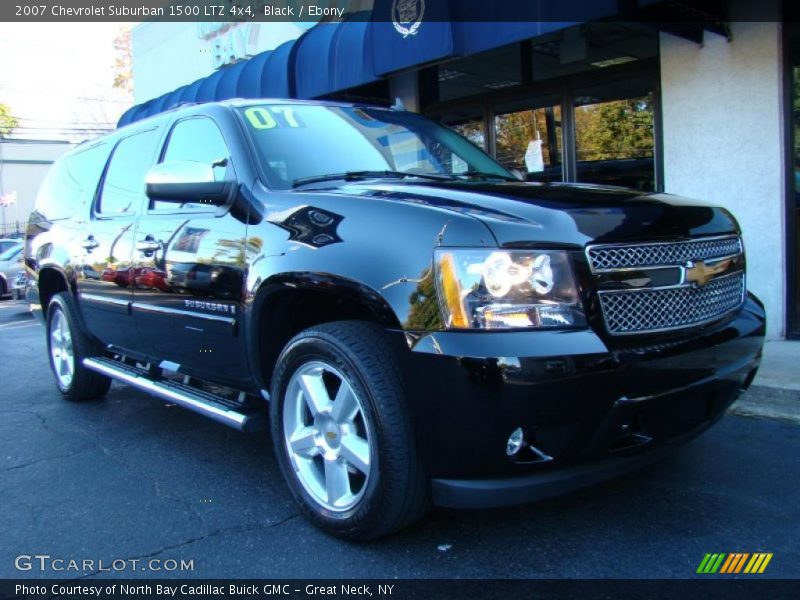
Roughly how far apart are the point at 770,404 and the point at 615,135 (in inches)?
169

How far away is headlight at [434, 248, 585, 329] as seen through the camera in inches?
93.7

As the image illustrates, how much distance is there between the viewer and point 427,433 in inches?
97.7

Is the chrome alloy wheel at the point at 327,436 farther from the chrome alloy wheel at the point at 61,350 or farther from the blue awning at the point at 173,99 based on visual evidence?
the blue awning at the point at 173,99

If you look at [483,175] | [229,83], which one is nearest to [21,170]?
[229,83]

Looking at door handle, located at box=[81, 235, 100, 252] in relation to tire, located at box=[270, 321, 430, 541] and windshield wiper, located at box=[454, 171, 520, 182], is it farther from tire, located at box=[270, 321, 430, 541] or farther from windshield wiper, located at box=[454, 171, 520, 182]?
windshield wiper, located at box=[454, 171, 520, 182]

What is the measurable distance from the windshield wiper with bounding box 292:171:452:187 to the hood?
0.26 meters

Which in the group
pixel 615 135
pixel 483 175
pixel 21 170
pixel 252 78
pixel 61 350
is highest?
pixel 21 170

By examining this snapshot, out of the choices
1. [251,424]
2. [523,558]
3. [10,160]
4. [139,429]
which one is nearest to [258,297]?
[251,424]

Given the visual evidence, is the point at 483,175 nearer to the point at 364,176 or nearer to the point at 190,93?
the point at 364,176

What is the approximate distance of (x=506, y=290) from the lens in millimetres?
2393

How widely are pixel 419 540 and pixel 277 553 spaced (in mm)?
591

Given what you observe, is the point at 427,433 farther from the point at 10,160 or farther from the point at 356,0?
the point at 10,160

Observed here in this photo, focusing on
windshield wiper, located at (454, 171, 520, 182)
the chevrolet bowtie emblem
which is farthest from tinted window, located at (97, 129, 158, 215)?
the chevrolet bowtie emblem

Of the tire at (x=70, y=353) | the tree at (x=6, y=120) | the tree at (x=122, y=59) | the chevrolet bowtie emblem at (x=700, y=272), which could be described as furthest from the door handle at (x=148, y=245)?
the tree at (x=6, y=120)
